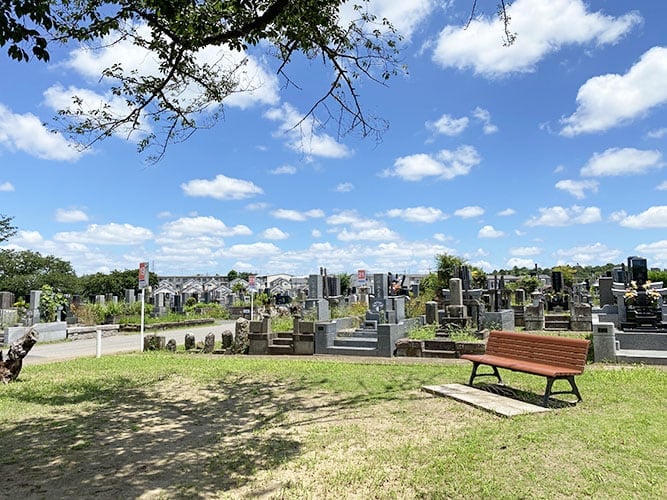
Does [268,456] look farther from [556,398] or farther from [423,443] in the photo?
[556,398]

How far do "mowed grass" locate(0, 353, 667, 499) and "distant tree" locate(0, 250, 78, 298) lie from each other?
44.4 metres

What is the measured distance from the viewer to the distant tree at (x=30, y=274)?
45.2 meters

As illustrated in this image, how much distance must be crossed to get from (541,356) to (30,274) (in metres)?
54.7

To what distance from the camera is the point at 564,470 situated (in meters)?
3.82

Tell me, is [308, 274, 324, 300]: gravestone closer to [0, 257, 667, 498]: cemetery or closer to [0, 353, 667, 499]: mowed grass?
[0, 257, 667, 498]: cemetery

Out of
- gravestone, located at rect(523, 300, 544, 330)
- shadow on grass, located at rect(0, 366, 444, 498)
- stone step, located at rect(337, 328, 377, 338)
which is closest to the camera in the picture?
shadow on grass, located at rect(0, 366, 444, 498)

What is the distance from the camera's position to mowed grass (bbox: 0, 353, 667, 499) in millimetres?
3727

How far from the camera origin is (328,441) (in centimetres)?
488

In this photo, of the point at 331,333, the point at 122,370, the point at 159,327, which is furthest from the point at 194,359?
the point at 159,327

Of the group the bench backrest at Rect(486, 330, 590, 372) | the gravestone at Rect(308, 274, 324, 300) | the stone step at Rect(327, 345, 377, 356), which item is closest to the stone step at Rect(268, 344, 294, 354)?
the stone step at Rect(327, 345, 377, 356)

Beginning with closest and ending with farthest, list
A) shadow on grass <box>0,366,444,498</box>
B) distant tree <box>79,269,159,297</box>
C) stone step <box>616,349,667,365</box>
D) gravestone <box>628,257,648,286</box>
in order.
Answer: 1. shadow on grass <box>0,366,444,498</box>
2. stone step <box>616,349,667,365</box>
3. gravestone <box>628,257,648,286</box>
4. distant tree <box>79,269,159,297</box>

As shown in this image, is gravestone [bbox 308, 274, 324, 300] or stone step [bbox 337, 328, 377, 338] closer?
stone step [bbox 337, 328, 377, 338]

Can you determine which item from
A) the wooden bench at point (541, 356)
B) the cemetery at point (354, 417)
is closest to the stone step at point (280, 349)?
the cemetery at point (354, 417)

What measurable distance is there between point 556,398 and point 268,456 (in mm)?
4012
